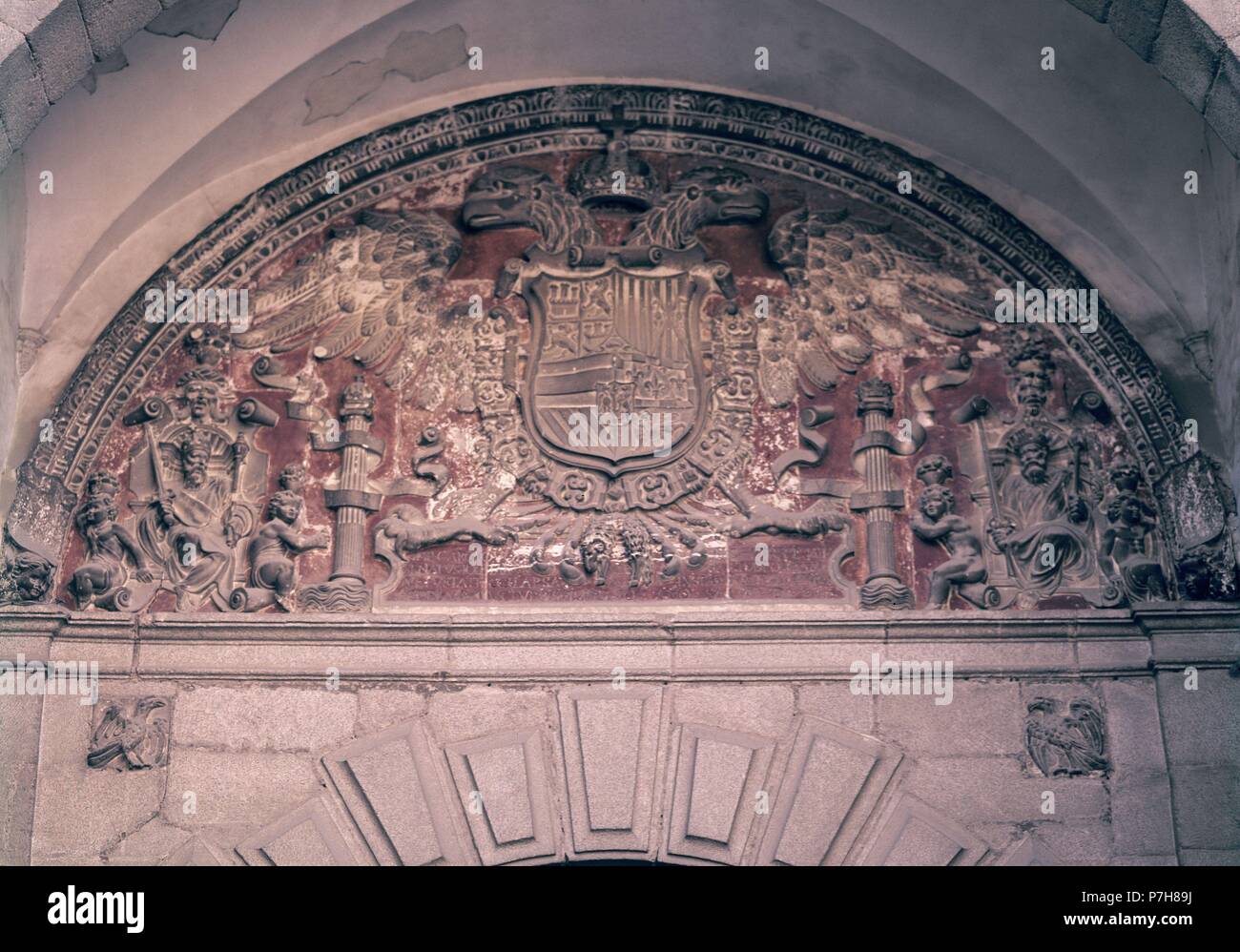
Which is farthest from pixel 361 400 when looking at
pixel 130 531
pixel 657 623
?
pixel 657 623

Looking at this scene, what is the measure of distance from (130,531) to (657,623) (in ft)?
7.00

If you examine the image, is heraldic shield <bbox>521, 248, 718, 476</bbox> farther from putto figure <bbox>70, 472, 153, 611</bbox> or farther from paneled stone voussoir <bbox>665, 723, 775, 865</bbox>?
putto figure <bbox>70, 472, 153, 611</bbox>

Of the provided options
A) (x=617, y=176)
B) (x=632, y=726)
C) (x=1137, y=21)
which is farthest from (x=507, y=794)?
(x=1137, y=21)

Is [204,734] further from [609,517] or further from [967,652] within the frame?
[967,652]

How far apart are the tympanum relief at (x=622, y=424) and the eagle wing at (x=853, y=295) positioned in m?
0.01

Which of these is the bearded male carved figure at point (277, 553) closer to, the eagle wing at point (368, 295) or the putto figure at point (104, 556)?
the putto figure at point (104, 556)

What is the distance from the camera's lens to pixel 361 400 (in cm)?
730

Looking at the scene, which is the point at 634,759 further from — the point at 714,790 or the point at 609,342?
the point at 609,342

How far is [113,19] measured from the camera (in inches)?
242

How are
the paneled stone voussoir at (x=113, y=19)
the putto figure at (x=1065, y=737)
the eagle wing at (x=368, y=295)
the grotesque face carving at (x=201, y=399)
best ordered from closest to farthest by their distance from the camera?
the paneled stone voussoir at (x=113, y=19) → the putto figure at (x=1065, y=737) → the grotesque face carving at (x=201, y=399) → the eagle wing at (x=368, y=295)

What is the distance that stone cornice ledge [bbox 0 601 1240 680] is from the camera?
6.72 m

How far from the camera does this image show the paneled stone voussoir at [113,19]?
6094 mm

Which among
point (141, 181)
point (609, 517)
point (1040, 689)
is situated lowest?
point (1040, 689)

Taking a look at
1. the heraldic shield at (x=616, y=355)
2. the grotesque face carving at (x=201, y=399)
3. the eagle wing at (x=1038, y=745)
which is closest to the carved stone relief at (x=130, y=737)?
the grotesque face carving at (x=201, y=399)
